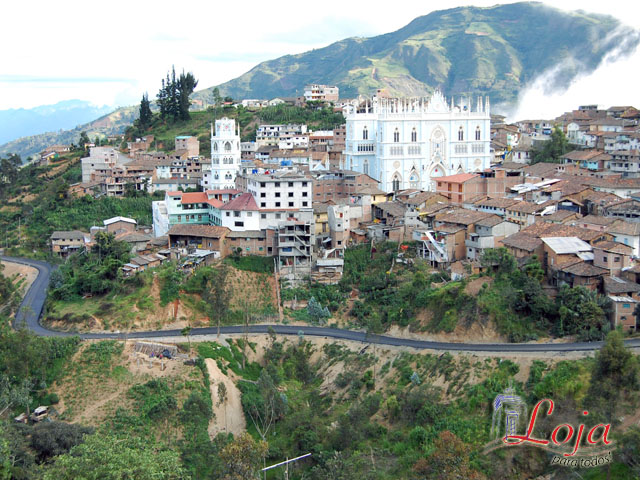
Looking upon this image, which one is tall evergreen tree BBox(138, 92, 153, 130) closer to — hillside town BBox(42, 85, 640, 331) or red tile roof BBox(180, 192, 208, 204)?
hillside town BBox(42, 85, 640, 331)

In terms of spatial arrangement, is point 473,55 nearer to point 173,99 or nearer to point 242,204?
point 173,99

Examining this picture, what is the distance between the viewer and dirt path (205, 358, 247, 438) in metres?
30.7

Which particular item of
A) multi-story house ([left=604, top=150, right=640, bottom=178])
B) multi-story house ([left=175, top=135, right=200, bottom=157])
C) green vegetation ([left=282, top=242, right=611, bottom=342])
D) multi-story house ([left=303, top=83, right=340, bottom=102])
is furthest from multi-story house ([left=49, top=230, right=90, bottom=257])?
multi-story house ([left=303, top=83, right=340, bottom=102])

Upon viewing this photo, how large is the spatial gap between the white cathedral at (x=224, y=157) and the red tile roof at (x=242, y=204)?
8.04 m

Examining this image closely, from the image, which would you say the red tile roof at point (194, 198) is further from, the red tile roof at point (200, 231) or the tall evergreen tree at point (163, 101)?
the tall evergreen tree at point (163, 101)

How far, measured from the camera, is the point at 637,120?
6512 cm

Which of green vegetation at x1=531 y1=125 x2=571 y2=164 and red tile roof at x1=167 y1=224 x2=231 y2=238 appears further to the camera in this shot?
green vegetation at x1=531 y1=125 x2=571 y2=164

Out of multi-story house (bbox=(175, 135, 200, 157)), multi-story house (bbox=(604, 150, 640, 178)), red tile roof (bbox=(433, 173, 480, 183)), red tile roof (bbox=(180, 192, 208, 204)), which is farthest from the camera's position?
multi-story house (bbox=(175, 135, 200, 157))

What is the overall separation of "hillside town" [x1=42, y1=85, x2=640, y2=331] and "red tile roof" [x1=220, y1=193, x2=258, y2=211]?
0.34 feet

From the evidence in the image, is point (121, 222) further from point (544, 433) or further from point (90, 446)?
point (544, 433)

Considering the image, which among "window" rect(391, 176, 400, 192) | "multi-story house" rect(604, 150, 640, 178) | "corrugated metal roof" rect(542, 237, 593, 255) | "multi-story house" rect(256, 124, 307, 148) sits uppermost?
"multi-story house" rect(256, 124, 307, 148)

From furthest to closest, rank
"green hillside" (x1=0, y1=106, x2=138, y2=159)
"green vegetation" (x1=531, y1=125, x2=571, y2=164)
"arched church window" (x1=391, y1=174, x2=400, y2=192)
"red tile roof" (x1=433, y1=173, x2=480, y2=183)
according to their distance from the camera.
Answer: "green hillside" (x1=0, y1=106, x2=138, y2=159) < "green vegetation" (x1=531, y1=125, x2=571, y2=164) < "arched church window" (x1=391, y1=174, x2=400, y2=192) < "red tile roof" (x1=433, y1=173, x2=480, y2=183)

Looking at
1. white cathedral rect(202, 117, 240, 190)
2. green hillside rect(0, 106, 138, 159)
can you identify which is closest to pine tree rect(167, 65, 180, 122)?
white cathedral rect(202, 117, 240, 190)

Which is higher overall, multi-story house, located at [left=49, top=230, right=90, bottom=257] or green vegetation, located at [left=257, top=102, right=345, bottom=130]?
green vegetation, located at [left=257, top=102, right=345, bottom=130]
